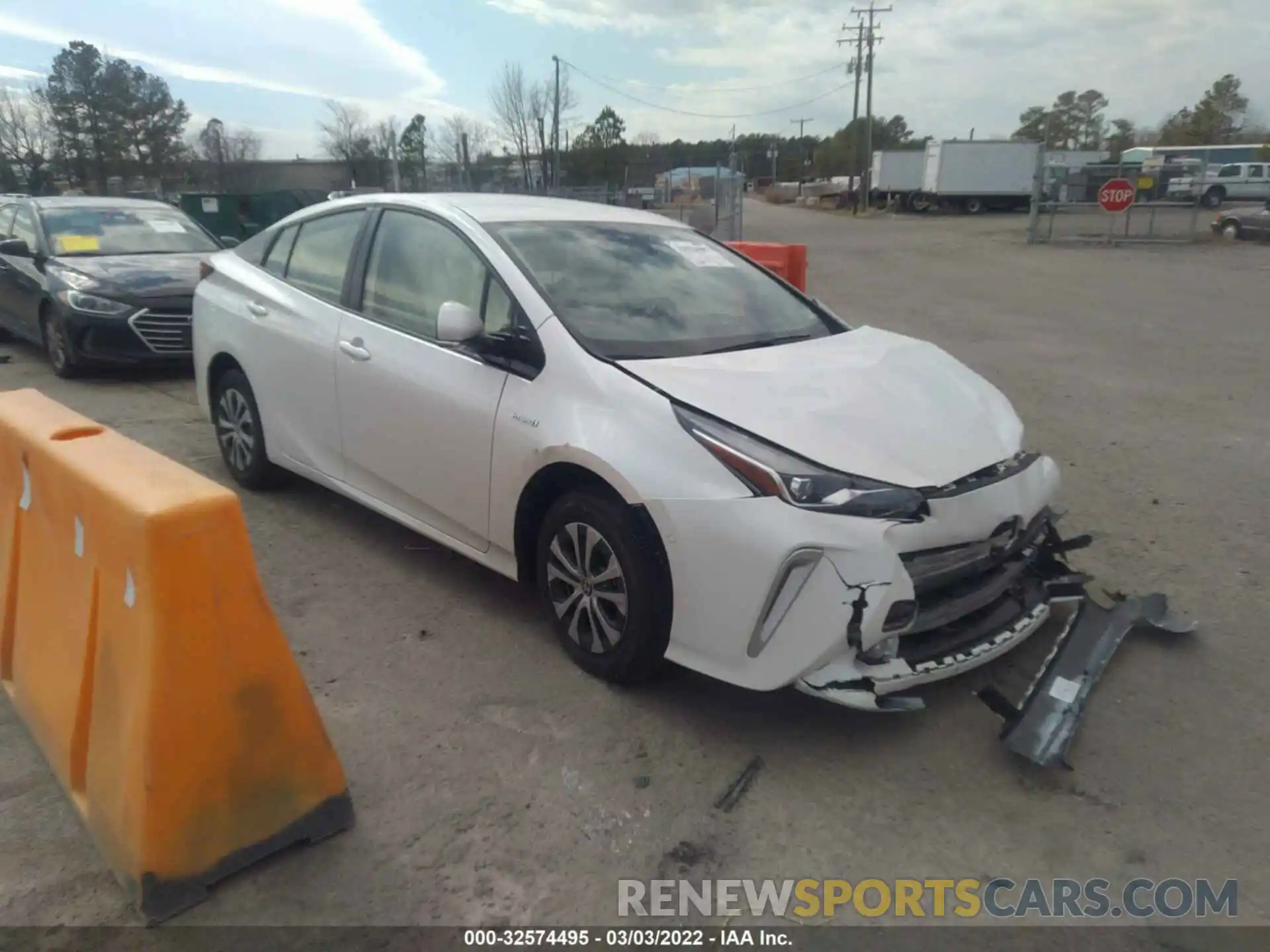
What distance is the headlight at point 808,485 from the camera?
283 cm

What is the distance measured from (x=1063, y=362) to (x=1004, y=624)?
7140 mm

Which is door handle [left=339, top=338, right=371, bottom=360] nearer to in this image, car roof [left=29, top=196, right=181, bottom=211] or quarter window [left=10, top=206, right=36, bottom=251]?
quarter window [left=10, top=206, right=36, bottom=251]

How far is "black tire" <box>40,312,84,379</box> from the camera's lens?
26.9ft

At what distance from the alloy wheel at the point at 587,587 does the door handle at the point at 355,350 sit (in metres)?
1.39

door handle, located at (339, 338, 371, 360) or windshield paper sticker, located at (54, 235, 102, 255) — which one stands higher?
windshield paper sticker, located at (54, 235, 102, 255)

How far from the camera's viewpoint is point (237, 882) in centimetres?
244

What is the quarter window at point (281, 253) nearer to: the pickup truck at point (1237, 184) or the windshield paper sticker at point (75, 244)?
the windshield paper sticker at point (75, 244)

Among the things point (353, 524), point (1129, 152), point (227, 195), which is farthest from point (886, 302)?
point (1129, 152)

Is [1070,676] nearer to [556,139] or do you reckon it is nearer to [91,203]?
[91,203]

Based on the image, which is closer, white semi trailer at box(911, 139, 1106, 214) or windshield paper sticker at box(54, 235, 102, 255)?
windshield paper sticker at box(54, 235, 102, 255)

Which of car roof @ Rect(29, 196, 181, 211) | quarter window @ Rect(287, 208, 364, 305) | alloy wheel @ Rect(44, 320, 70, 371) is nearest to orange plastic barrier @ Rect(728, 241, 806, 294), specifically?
quarter window @ Rect(287, 208, 364, 305)

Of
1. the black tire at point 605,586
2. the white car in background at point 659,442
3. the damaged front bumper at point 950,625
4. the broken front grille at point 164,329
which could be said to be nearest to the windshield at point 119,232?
the broken front grille at point 164,329

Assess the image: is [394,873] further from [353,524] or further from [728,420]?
[353,524]

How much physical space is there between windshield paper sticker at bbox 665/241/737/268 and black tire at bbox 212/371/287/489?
241 centimetres
